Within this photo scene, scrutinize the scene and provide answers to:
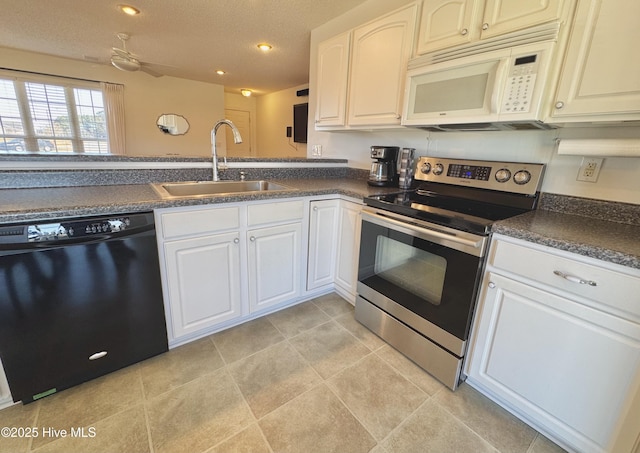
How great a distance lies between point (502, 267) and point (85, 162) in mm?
2206

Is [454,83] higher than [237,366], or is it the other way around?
[454,83]

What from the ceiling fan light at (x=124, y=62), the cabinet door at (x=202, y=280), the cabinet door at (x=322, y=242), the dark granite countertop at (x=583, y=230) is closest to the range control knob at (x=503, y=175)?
the dark granite countertop at (x=583, y=230)

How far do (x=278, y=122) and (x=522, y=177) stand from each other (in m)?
5.60

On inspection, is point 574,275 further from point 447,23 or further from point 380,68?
point 380,68

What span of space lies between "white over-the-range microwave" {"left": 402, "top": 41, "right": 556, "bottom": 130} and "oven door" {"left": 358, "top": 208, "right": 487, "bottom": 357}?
596 millimetres

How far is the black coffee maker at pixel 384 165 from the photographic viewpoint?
2.08 metres

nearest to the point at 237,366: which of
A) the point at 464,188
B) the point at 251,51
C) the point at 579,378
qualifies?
the point at 579,378

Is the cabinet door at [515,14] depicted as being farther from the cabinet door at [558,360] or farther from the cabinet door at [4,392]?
the cabinet door at [4,392]

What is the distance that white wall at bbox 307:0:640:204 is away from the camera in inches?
49.3

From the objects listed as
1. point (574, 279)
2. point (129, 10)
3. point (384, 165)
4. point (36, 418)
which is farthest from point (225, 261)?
point (129, 10)

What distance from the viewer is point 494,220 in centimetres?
124

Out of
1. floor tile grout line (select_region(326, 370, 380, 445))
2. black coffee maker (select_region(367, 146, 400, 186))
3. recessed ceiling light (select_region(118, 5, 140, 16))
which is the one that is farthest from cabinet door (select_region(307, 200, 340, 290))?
recessed ceiling light (select_region(118, 5, 140, 16))

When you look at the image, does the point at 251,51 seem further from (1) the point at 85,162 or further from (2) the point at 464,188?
(2) the point at 464,188

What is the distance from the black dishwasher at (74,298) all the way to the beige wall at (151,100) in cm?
485
